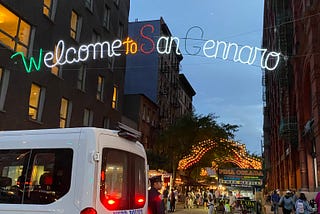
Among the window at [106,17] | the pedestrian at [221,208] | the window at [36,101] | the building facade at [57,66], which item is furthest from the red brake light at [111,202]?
the window at [106,17]

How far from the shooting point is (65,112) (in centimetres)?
2309

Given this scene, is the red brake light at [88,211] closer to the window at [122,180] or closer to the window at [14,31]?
the window at [122,180]

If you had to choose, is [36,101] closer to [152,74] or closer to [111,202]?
[111,202]

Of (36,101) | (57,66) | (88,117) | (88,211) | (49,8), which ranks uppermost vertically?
(49,8)

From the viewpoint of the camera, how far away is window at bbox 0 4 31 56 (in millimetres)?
18328

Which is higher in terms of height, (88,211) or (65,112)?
(65,112)

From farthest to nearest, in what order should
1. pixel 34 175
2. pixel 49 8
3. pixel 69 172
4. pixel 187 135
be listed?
pixel 187 135 → pixel 49 8 → pixel 34 175 → pixel 69 172

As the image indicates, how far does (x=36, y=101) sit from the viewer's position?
2041cm

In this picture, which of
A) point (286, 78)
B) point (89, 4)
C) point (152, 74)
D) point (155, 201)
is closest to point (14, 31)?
point (89, 4)

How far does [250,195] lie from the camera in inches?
846

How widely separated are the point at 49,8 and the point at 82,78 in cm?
525

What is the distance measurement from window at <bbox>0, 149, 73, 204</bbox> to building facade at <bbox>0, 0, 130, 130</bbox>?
873 centimetres

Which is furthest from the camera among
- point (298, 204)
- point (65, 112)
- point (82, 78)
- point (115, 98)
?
point (115, 98)

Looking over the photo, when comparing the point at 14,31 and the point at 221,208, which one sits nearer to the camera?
the point at 14,31
